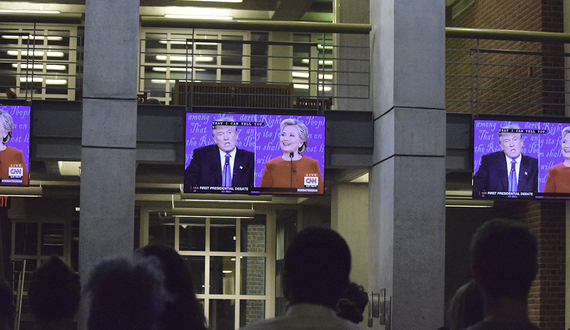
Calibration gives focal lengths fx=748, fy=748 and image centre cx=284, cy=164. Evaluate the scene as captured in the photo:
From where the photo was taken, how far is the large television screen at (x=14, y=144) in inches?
376

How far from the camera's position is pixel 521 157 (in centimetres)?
1007

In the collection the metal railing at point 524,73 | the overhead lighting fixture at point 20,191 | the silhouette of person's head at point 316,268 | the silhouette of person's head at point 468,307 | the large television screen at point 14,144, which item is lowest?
the silhouette of person's head at point 468,307

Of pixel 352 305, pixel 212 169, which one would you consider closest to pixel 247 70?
pixel 212 169

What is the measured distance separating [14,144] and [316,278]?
8113 millimetres

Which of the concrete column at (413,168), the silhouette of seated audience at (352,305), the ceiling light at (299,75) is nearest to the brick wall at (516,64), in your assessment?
the concrete column at (413,168)

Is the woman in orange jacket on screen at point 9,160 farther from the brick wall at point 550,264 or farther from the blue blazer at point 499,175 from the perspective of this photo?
the brick wall at point 550,264

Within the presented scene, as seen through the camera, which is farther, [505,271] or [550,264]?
[550,264]

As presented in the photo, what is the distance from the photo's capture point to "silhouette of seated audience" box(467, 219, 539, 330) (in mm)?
2229

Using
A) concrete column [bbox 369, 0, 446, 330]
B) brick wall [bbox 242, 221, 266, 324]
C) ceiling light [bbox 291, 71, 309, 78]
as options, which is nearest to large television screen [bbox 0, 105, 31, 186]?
concrete column [bbox 369, 0, 446, 330]

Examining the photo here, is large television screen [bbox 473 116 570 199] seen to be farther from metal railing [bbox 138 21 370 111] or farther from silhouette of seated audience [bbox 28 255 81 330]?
silhouette of seated audience [bbox 28 255 81 330]

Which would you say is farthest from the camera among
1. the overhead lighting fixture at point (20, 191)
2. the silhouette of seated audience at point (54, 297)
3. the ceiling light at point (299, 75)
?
the ceiling light at point (299, 75)

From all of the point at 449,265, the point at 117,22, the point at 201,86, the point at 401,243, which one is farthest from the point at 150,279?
the point at 449,265

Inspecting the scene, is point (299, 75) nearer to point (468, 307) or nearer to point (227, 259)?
point (227, 259)

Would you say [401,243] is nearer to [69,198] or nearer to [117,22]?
[117,22]
